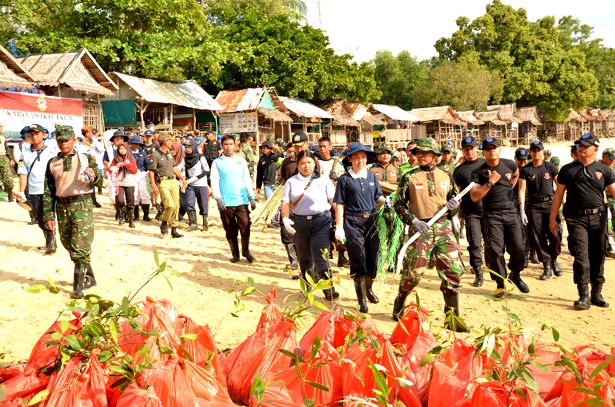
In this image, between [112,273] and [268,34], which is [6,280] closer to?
[112,273]

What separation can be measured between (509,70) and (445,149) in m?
43.9

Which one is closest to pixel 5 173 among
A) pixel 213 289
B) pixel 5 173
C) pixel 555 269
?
pixel 5 173

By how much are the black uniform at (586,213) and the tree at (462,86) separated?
4168cm

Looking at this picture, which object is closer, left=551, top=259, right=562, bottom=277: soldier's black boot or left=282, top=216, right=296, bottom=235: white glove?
left=282, top=216, right=296, bottom=235: white glove

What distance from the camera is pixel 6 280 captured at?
20.5ft

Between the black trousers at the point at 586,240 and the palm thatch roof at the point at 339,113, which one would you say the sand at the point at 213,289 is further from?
the palm thatch roof at the point at 339,113

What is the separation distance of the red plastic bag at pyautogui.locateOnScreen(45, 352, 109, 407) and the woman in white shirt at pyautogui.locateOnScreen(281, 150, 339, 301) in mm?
3405

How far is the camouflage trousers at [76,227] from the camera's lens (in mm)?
5461

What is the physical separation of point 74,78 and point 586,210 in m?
16.4

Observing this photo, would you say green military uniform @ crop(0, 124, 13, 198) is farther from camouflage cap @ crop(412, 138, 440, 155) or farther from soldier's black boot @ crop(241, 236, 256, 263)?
camouflage cap @ crop(412, 138, 440, 155)

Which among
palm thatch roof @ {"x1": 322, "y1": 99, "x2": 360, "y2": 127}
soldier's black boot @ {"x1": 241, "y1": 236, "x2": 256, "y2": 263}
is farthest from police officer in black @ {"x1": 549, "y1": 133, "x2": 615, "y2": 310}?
palm thatch roof @ {"x1": 322, "y1": 99, "x2": 360, "y2": 127}

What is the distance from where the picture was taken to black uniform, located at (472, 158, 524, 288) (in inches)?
233

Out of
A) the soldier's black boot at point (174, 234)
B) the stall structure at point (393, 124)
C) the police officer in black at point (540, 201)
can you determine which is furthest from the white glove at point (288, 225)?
the stall structure at point (393, 124)

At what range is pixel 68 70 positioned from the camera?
16.5 meters
